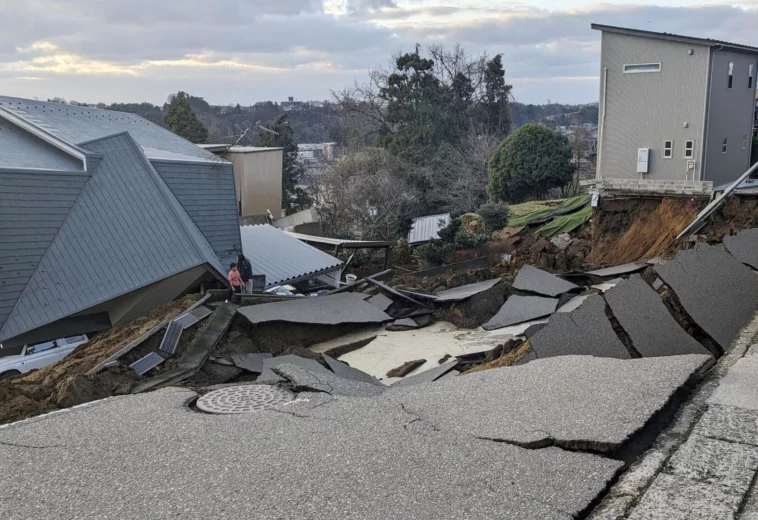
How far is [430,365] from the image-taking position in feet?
39.0

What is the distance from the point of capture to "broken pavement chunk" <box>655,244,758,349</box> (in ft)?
26.5

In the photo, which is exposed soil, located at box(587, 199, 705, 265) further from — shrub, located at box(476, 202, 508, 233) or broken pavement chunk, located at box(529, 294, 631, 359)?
broken pavement chunk, located at box(529, 294, 631, 359)

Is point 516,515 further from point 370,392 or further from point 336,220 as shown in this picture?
point 336,220

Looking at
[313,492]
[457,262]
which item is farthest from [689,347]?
[457,262]

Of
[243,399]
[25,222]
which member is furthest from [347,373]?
[25,222]

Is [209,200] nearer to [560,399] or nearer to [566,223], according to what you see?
[566,223]

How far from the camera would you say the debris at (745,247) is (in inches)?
433

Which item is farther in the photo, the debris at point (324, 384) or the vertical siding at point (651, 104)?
the vertical siding at point (651, 104)

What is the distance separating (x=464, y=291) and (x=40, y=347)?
920 centimetres

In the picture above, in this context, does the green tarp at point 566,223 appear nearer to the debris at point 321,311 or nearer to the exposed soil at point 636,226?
the exposed soil at point 636,226

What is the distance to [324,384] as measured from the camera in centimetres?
716

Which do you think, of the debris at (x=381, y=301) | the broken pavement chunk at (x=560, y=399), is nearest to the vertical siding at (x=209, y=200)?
the debris at (x=381, y=301)

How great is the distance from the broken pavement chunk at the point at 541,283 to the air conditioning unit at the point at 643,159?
815 centimetres

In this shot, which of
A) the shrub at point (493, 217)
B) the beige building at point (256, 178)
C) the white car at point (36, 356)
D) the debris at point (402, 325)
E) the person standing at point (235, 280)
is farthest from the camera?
the beige building at point (256, 178)
